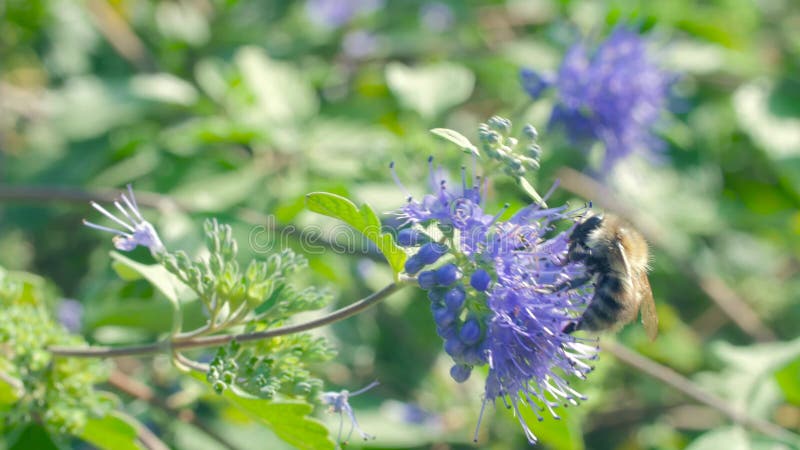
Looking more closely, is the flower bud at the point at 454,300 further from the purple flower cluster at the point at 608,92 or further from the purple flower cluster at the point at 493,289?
the purple flower cluster at the point at 608,92

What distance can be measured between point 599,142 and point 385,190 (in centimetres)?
92

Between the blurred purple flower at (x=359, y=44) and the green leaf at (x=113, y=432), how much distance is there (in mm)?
2874

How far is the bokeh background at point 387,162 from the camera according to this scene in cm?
323

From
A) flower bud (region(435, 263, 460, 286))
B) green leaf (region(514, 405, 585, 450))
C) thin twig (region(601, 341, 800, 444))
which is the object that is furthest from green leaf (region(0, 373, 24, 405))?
thin twig (region(601, 341, 800, 444))

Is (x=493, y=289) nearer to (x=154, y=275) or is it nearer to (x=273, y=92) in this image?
(x=154, y=275)

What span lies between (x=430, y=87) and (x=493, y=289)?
6.57 feet

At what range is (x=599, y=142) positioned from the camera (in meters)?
3.31

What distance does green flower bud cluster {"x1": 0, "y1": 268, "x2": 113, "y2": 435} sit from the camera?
2096 mm

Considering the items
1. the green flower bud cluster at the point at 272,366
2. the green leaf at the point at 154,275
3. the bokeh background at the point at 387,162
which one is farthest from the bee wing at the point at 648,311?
the green leaf at the point at 154,275

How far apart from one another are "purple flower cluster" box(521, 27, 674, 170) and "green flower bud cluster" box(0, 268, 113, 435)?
1.90 m

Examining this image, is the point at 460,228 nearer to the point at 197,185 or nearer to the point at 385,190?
the point at 385,190

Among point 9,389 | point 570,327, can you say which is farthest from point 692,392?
point 9,389

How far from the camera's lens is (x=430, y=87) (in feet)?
12.0

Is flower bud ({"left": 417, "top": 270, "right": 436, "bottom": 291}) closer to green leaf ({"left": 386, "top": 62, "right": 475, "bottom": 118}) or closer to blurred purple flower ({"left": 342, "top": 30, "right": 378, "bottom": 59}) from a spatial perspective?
green leaf ({"left": 386, "top": 62, "right": 475, "bottom": 118})
